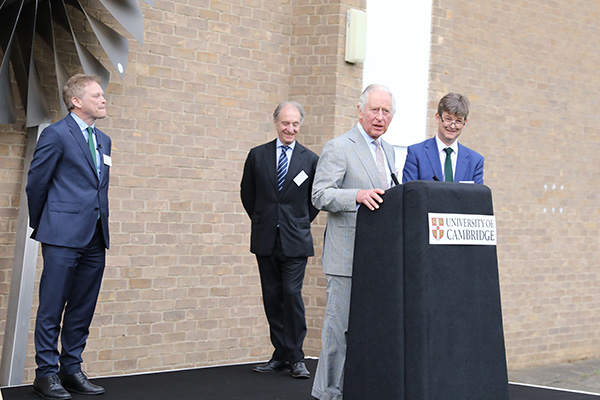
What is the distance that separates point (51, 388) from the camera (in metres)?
4.61

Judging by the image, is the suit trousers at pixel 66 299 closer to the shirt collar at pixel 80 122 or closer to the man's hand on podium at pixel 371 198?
the shirt collar at pixel 80 122

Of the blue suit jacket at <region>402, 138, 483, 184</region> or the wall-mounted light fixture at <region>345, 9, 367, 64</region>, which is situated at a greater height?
the wall-mounted light fixture at <region>345, 9, 367, 64</region>

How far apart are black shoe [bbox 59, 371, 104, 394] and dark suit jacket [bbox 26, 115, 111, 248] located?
0.85m

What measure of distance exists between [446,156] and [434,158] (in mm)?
89

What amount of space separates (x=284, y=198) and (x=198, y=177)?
1250 millimetres

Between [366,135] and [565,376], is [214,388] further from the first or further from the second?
[565,376]

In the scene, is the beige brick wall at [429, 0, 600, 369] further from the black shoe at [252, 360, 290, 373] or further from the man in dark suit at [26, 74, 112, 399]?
the man in dark suit at [26, 74, 112, 399]

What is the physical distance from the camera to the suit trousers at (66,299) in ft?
15.2

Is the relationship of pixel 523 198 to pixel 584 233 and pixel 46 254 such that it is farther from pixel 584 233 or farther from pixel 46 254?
pixel 46 254

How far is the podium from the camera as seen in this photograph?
3688 mm

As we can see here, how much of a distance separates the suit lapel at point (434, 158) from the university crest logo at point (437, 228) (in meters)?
0.94

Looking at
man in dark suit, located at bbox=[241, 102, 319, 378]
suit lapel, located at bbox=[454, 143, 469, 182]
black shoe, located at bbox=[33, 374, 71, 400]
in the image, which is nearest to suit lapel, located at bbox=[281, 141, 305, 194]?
man in dark suit, located at bbox=[241, 102, 319, 378]

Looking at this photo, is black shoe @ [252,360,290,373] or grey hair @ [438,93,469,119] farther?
black shoe @ [252,360,290,373]

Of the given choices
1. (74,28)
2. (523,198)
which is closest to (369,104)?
(74,28)
